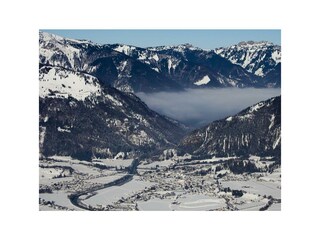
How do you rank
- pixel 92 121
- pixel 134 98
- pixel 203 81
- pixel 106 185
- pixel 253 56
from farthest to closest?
pixel 253 56 < pixel 203 81 < pixel 134 98 < pixel 92 121 < pixel 106 185

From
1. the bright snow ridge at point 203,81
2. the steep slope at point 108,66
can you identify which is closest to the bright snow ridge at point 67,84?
the steep slope at point 108,66

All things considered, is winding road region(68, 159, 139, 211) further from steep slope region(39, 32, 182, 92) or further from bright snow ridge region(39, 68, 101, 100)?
steep slope region(39, 32, 182, 92)

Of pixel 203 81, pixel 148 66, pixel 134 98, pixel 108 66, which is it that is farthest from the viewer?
pixel 148 66

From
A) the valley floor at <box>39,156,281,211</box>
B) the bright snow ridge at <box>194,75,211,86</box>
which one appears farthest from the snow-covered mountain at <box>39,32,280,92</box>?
the valley floor at <box>39,156,281,211</box>

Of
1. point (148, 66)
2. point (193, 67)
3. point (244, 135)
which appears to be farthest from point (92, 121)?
point (193, 67)

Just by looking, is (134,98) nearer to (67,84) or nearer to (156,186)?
(67,84)

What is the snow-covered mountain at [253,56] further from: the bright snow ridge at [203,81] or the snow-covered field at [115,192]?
the snow-covered field at [115,192]
